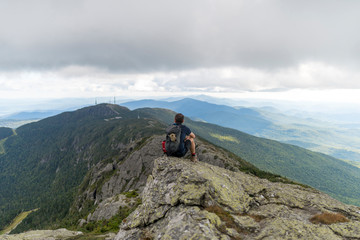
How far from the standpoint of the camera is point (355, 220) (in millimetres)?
13578

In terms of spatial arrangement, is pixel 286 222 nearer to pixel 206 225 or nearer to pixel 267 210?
pixel 267 210

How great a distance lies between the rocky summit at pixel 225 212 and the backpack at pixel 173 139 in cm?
122

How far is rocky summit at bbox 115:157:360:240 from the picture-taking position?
10.9m

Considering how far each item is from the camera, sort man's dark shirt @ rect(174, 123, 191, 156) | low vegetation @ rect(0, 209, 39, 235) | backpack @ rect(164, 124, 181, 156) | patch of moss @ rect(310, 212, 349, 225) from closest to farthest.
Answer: patch of moss @ rect(310, 212, 349, 225), backpack @ rect(164, 124, 181, 156), man's dark shirt @ rect(174, 123, 191, 156), low vegetation @ rect(0, 209, 39, 235)

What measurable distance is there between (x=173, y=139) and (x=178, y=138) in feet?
1.91

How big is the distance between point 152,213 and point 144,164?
A: 82.7 meters

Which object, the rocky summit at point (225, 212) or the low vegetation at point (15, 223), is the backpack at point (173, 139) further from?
the low vegetation at point (15, 223)

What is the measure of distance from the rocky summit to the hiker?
1.14 m

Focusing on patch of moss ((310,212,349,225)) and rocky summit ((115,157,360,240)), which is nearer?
rocky summit ((115,157,360,240))

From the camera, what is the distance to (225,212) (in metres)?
12.9

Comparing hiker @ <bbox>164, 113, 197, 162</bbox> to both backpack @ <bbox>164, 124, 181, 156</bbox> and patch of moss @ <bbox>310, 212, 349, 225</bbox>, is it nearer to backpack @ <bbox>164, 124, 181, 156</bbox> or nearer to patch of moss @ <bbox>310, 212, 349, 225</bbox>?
backpack @ <bbox>164, 124, 181, 156</bbox>

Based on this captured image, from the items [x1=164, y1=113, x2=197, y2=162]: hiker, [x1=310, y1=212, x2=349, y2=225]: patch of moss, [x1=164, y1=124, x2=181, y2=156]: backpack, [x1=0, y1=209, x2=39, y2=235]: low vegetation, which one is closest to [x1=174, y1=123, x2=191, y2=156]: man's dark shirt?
[x1=164, y1=113, x2=197, y2=162]: hiker

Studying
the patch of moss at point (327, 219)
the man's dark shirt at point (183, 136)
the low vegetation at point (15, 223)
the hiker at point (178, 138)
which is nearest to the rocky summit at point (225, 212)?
the patch of moss at point (327, 219)

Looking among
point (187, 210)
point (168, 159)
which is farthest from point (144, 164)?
point (187, 210)
